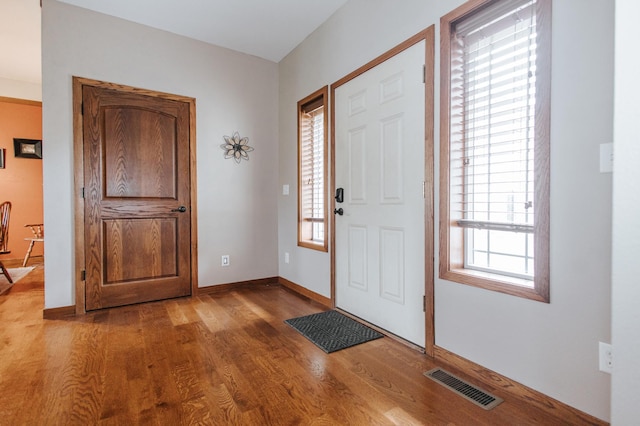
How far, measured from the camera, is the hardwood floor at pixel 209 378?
143cm

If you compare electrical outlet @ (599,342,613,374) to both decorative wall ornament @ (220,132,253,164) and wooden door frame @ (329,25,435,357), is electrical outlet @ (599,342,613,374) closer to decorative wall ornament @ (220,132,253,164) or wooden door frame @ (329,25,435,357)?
wooden door frame @ (329,25,435,357)

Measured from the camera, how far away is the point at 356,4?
2637mm

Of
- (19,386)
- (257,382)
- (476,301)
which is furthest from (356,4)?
(19,386)

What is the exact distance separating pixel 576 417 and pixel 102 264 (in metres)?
3.44

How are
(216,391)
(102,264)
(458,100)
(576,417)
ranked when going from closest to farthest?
1. (576,417)
2. (216,391)
3. (458,100)
4. (102,264)

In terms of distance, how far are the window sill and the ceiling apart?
Answer: 7.82 ft

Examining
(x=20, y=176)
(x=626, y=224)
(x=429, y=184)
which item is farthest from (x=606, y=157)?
(x=20, y=176)

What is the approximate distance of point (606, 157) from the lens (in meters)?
1.26

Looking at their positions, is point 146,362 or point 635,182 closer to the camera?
point 635,182

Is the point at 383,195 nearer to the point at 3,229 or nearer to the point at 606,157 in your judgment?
the point at 606,157

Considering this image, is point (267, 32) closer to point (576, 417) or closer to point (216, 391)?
point (216, 391)

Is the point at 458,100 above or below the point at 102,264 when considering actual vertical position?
above

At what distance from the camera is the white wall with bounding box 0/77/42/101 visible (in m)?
4.88

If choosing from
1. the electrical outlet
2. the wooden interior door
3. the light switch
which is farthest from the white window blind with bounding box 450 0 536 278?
the wooden interior door
